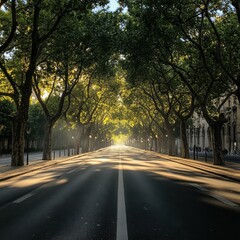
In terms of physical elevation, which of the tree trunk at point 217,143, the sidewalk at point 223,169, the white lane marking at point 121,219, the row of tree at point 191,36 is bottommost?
the white lane marking at point 121,219

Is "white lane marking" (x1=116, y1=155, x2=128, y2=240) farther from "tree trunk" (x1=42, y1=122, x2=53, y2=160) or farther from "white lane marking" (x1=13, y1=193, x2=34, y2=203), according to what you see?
"tree trunk" (x1=42, y1=122, x2=53, y2=160)

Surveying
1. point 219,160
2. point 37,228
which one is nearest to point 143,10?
point 219,160

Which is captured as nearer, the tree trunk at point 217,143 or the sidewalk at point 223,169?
the sidewalk at point 223,169

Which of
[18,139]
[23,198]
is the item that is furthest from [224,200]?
[18,139]

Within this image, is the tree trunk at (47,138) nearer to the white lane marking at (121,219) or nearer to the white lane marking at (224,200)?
the white lane marking at (121,219)

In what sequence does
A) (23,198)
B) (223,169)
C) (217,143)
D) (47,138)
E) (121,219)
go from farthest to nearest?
(47,138), (217,143), (223,169), (23,198), (121,219)


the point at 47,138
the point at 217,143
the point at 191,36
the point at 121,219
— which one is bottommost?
the point at 121,219

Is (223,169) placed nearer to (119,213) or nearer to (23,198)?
(23,198)

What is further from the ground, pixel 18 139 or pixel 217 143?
pixel 18 139

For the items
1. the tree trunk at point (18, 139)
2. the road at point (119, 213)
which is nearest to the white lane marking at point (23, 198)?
the road at point (119, 213)

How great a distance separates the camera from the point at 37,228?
6.74 metres

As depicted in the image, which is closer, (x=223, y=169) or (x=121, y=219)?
(x=121, y=219)

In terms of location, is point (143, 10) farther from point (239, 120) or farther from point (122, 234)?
point (239, 120)

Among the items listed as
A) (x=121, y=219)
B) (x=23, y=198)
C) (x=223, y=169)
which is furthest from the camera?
(x=223, y=169)
